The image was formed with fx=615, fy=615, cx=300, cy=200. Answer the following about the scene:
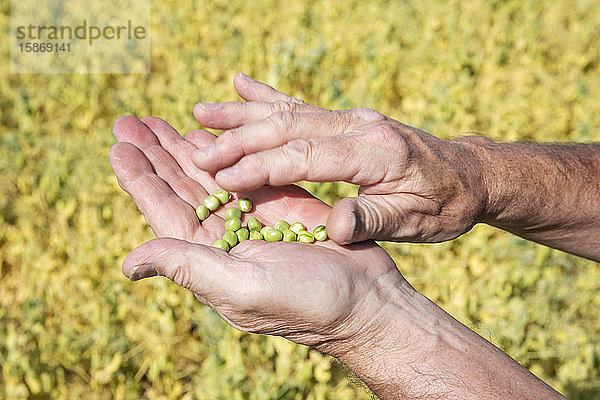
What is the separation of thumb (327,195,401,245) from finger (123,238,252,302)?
0.29 metres

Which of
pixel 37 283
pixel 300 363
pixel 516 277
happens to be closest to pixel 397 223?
pixel 300 363

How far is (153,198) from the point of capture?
2.11 meters


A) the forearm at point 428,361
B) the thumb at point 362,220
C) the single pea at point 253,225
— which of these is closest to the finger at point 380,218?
the thumb at point 362,220

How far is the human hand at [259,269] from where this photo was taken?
180cm

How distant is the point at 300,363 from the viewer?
2891 mm

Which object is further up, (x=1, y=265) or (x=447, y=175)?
(x=447, y=175)

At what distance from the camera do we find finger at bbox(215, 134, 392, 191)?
1.92 m

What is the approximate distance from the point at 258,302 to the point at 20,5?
5510 millimetres

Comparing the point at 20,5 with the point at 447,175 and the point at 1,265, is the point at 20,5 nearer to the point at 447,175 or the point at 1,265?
the point at 1,265

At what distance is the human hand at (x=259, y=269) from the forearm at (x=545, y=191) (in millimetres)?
539

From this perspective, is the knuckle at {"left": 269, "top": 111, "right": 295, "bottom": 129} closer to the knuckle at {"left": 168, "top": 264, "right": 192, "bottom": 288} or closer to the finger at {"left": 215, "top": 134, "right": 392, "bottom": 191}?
the finger at {"left": 215, "top": 134, "right": 392, "bottom": 191}

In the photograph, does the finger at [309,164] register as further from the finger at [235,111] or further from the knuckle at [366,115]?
the finger at [235,111]

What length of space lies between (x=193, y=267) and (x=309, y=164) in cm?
48

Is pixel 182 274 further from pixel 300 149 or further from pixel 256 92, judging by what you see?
pixel 256 92
